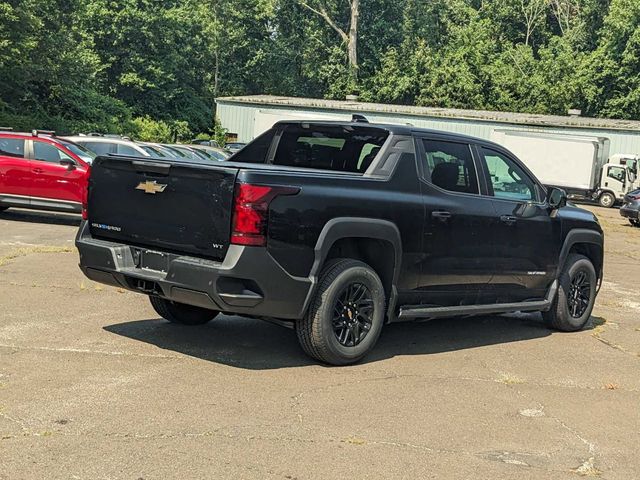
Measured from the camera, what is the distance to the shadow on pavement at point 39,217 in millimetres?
16906

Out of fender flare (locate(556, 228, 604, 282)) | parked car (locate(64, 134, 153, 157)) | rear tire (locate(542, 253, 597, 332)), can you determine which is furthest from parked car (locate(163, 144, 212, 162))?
rear tire (locate(542, 253, 597, 332))

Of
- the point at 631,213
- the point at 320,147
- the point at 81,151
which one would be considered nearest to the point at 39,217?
the point at 81,151

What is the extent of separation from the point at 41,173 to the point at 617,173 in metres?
30.9

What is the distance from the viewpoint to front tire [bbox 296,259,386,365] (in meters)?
6.51

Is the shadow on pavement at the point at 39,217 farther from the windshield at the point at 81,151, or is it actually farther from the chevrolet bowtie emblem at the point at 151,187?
the chevrolet bowtie emblem at the point at 151,187

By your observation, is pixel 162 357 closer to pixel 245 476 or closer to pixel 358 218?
pixel 358 218

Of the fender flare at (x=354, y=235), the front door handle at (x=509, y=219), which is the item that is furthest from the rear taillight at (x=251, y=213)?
the front door handle at (x=509, y=219)

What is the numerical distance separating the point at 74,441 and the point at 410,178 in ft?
11.9

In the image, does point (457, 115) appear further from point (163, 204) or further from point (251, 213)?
point (251, 213)

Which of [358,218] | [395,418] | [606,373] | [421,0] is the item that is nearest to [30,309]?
[358,218]

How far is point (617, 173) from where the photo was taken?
40.5m

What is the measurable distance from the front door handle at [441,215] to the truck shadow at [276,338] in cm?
117

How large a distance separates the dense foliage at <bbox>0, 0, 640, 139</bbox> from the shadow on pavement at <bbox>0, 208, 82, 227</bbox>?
68.1 feet

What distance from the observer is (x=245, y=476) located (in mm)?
4359
